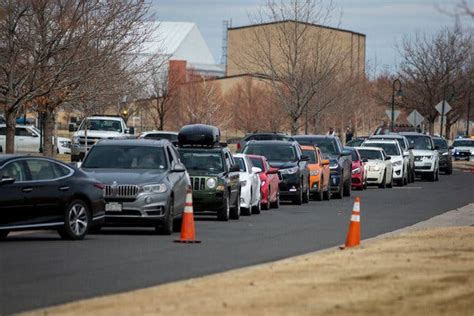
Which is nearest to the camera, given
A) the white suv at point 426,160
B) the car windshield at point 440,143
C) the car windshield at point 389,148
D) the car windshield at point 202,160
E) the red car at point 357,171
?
the car windshield at point 202,160

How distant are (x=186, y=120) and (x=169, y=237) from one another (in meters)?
65.1

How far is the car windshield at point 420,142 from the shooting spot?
58750 mm

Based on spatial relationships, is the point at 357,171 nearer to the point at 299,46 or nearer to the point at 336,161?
the point at 336,161

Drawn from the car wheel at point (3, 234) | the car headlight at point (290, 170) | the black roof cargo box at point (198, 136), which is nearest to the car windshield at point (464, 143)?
the car headlight at point (290, 170)

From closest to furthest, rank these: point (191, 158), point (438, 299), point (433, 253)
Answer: point (438, 299), point (433, 253), point (191, 158)

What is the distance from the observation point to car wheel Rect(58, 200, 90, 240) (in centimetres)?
2173

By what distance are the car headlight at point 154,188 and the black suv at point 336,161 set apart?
1822 centimetres

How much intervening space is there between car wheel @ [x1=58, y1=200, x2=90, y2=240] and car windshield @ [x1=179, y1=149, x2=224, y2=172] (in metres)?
7.27

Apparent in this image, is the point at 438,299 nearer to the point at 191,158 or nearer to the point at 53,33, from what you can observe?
the point at 191,158

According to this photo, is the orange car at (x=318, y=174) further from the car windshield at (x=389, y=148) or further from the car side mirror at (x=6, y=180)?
the car side mirror at (x=6, y=180)

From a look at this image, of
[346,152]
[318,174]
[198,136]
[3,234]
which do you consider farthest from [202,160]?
[346,152]

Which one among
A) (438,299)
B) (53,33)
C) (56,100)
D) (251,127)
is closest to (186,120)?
(251,127)

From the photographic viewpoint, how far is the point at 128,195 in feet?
77.8

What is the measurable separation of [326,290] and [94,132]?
40608 mm
